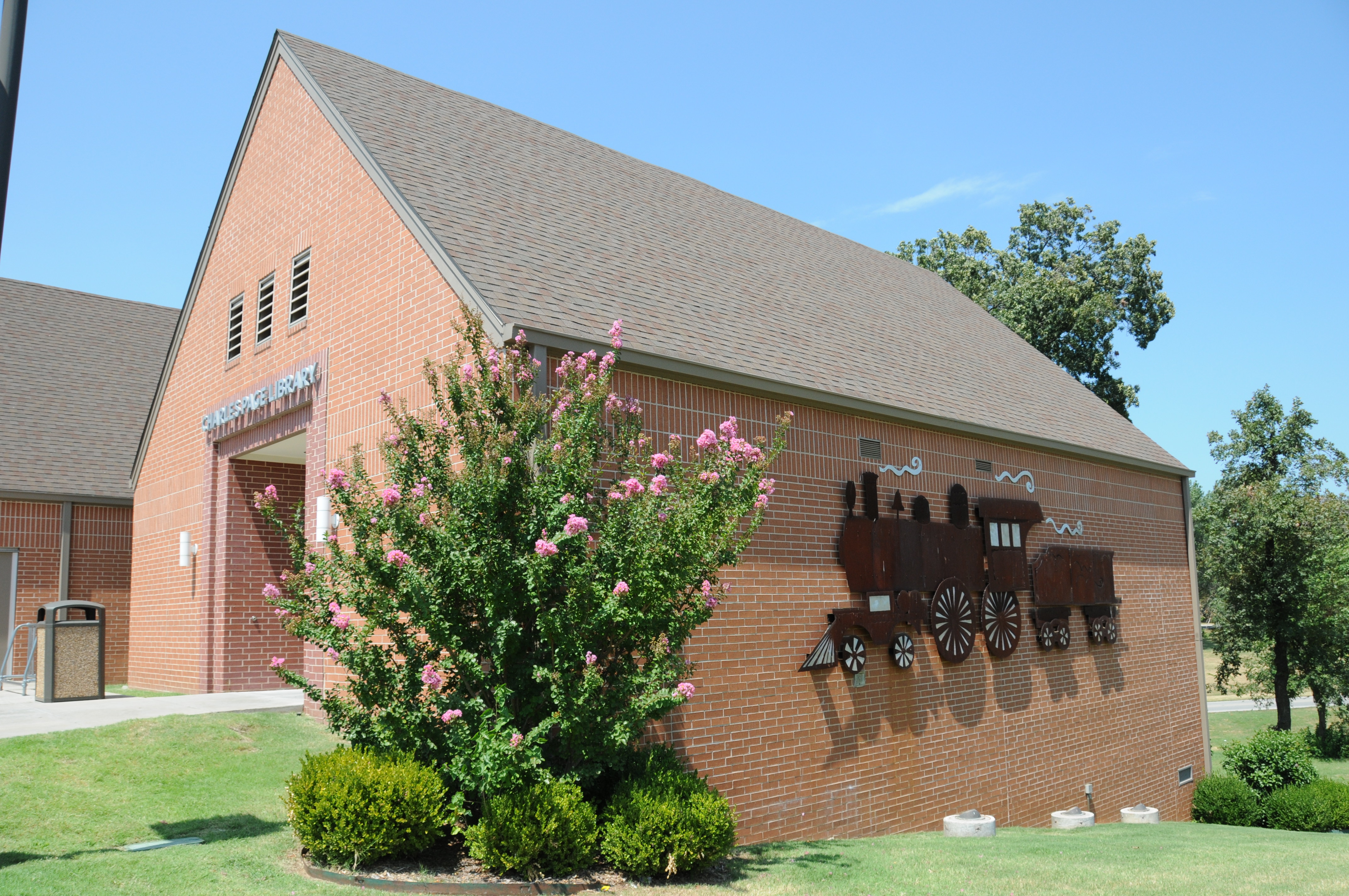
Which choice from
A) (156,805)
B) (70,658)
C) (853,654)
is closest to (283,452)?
(70,658)

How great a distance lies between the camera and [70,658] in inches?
552

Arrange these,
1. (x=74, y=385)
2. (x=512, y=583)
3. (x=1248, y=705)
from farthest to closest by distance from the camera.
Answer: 1. (x=1248, y=705)
2. (x=74, y=385)
3. (x=512, y=583)

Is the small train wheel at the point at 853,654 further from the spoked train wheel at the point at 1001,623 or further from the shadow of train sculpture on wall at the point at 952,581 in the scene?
the spoked train wheel at the point at 1001,623

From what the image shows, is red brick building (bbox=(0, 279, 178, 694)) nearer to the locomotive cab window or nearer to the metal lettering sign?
the metal lettering sign

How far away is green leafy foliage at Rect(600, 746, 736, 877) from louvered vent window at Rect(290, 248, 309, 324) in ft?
27.3

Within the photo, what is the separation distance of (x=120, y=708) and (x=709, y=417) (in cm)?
823

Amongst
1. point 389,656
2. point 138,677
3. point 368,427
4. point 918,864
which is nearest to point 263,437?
point 368,427

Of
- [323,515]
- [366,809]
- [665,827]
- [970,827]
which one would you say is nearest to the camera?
[366,809]

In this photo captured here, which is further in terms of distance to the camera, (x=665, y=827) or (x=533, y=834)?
(x=665, y=827)

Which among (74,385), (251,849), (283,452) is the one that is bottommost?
(251,849)

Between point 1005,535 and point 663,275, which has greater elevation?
point 663,275

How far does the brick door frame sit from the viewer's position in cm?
Result: 1373

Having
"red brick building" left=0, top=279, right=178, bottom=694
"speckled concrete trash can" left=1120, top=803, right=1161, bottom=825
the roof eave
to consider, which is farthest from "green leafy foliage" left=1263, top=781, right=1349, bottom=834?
"red brick building" left=0, top=279, right=178, bottom=694

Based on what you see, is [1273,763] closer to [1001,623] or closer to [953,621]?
[1001,623]
